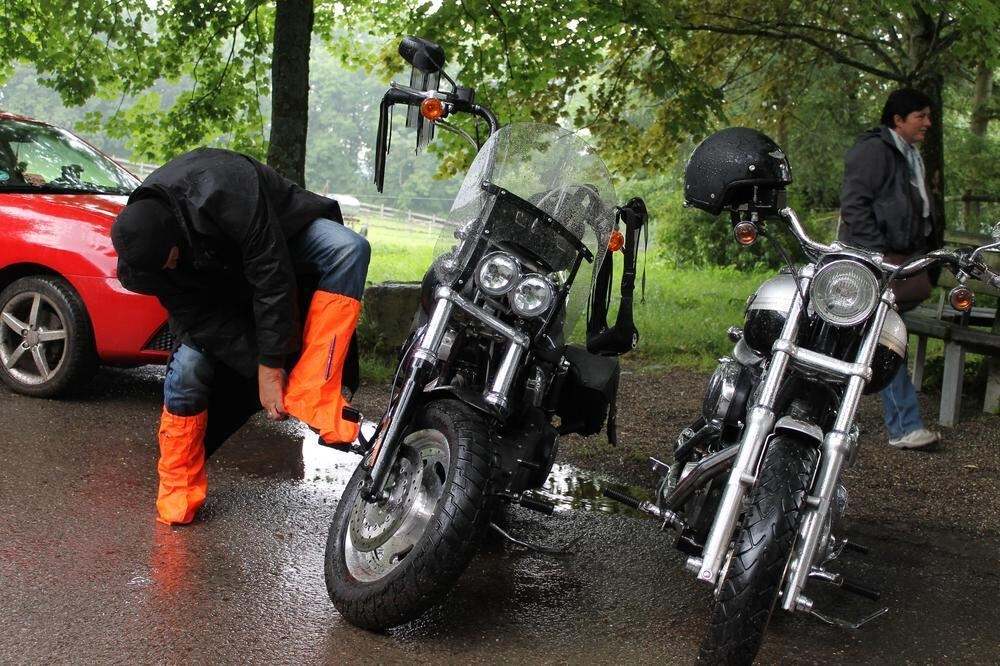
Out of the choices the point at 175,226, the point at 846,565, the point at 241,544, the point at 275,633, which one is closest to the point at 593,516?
the point at 846,565

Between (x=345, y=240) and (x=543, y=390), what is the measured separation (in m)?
1.02

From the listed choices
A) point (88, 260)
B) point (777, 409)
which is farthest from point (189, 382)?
point (777, 409)

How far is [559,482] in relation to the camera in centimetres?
619

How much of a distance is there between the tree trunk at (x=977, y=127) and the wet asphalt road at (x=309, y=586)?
30.6 ft

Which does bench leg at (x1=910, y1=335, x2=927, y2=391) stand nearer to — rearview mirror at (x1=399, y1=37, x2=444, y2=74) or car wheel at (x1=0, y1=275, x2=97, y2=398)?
rearview mirror at (x1=399, y1=37, x2=444, y2=74)

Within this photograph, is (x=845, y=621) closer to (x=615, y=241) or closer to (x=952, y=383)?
(x=615, y=241)

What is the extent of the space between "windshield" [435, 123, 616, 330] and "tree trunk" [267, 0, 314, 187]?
16.4 ft

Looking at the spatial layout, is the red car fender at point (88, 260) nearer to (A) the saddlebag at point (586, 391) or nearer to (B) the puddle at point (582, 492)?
(B) the puddle at point (582, 492)

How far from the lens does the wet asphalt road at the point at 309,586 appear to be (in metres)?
3.85

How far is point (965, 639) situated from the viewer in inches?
169

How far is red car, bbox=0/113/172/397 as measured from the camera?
6.68 m

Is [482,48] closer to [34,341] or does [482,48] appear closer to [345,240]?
[34,341]

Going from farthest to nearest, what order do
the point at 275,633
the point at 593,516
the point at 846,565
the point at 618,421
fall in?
the point at 618,421, the point at 593,516, the point at 846,565, the point at 275,633

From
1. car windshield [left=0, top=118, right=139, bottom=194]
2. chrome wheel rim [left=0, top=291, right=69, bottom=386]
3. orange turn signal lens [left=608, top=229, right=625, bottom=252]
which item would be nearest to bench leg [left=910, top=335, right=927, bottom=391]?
orange turn signal lens [left=608, top=229, right=625, bottom=252]
